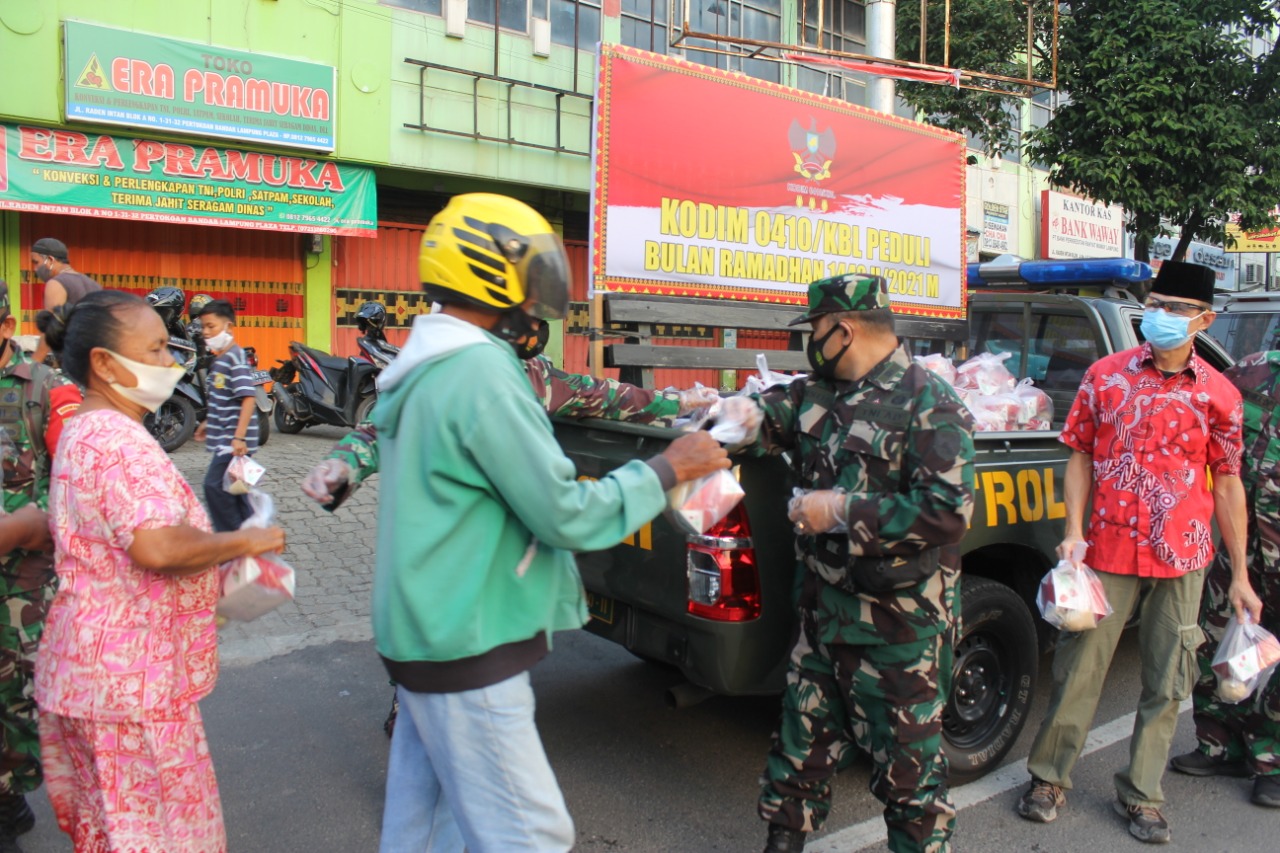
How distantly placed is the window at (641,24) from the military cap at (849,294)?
1213cm

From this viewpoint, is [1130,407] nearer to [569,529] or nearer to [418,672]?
[569,529]

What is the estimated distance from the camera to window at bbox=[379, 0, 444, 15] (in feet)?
40.1

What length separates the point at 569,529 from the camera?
1940 millimetres

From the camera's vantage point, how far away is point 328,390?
10.3m

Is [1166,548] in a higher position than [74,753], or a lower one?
higher

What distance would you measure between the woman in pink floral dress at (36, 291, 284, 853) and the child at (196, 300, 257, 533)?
3.18 m

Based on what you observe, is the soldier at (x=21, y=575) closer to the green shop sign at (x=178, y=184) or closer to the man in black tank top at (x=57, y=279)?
the man in black tank top at (x=57, y=279)

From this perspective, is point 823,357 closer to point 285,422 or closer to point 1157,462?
point 1157,462

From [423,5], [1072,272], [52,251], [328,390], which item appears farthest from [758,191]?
[423,5]

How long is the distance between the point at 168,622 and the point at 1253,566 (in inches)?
151

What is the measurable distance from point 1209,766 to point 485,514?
339cm

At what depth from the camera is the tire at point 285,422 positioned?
10.5 m

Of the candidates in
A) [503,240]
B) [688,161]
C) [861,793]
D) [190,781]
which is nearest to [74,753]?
[190,781]

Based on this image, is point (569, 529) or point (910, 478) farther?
point (910, 478)
